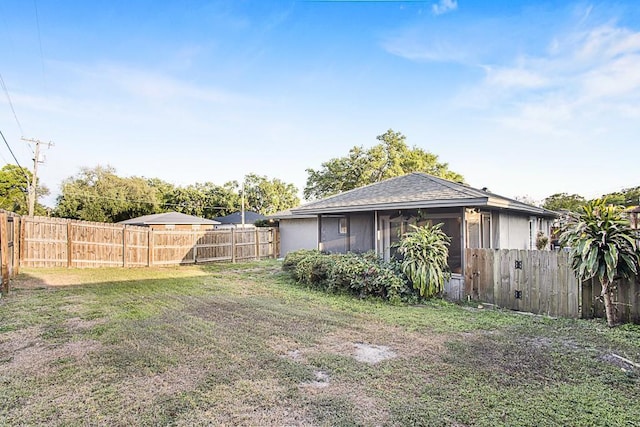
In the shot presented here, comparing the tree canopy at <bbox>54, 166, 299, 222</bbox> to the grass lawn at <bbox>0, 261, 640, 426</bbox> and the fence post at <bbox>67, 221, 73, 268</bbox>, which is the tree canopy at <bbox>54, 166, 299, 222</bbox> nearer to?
the fence post at <bbox>67, 221, 73, 268</bbox>

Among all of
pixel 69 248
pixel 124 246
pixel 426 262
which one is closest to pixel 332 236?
pixel 426 262

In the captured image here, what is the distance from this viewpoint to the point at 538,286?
627cm

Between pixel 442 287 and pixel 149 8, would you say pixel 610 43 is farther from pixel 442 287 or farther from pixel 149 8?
pixel 149 8

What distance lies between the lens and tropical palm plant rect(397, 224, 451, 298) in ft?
23.7

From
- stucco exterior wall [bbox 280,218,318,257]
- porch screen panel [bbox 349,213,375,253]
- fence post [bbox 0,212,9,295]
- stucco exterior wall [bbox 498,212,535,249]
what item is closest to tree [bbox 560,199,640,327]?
stucco exterior wall [bbox 498,212,535,249]

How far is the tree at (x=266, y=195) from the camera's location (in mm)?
40875

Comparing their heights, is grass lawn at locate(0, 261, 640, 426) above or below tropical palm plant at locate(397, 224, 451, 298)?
below

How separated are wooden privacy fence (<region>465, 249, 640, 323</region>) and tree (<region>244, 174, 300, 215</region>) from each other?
113 ft

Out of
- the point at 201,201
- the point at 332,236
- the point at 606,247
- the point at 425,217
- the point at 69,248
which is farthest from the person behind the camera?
the point at 201,201

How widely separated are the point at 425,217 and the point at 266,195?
33302 millimetres

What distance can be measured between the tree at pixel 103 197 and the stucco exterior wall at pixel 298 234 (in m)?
18.7

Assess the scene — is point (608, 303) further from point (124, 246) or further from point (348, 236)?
point (124, 246)

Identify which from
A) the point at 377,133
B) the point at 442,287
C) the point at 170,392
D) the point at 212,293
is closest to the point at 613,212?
the point at 442,287

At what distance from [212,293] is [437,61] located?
31.4ft
